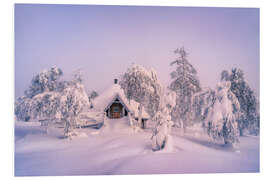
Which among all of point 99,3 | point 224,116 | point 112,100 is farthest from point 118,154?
point 99,3

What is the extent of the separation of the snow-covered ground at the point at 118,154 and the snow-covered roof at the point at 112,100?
387 mm

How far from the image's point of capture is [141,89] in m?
5.08

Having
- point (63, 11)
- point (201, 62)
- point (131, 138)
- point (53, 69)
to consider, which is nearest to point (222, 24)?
point (201, 62)

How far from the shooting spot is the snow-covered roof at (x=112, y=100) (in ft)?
16.6

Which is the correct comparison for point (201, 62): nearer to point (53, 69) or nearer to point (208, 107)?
point (208, 107)

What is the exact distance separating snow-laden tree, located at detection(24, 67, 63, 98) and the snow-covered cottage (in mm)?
1113

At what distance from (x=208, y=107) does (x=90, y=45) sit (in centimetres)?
347

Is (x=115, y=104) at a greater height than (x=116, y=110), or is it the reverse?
(x=115, y=104)

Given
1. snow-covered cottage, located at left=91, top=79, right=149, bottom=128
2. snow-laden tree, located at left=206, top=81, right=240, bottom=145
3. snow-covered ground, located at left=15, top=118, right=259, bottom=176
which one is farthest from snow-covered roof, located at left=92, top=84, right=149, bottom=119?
→ snow-laden tree, located at left=206, top=81, right=240, bottom=145

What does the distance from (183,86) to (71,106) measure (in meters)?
2.88

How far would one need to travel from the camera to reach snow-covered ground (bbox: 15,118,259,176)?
473 centimetres

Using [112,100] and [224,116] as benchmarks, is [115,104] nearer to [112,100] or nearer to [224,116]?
[112,100]

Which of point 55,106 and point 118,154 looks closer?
point 118,154

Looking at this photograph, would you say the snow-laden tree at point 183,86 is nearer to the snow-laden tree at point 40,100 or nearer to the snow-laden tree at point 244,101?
the snow-laden tree at point 244,101
